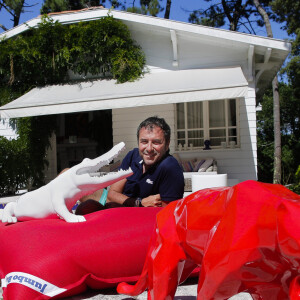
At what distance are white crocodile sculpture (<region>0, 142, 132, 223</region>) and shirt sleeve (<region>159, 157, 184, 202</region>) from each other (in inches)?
16.4

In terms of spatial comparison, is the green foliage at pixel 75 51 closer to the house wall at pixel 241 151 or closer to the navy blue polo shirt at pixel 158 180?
the house wall at pixel 241 151

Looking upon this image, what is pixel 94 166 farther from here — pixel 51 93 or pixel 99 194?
pixel 51 93

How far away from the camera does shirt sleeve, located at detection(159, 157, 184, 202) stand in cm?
257

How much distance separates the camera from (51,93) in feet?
26.9

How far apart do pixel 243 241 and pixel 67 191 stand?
1.53 meters

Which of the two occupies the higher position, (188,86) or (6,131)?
(188,86)

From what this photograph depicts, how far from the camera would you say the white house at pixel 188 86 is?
7094 mm

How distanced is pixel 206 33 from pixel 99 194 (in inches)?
223

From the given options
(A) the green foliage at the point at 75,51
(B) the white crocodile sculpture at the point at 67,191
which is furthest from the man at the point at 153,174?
(A) the green foliage at the point at 75,51

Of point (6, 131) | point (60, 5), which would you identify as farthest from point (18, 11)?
point (6, 131)

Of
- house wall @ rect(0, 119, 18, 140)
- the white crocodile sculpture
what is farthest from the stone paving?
house wall @ rect(0, 119, 18, 140)

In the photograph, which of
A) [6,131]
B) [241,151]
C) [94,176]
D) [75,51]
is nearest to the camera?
[94,176]

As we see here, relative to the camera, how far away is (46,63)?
8625mm

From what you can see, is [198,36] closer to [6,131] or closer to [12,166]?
[12,166]
